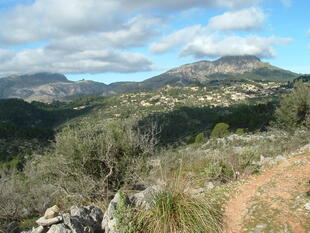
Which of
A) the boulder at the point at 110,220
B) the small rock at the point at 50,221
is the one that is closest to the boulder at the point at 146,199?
Answer: the boulder at the point at 110,220

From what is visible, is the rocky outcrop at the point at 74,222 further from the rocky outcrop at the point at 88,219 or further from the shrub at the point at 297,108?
the shrub at the point at 297,108

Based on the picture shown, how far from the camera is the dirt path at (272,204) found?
6.66 metres

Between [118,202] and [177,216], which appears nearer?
[177,216]

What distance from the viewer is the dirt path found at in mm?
6660

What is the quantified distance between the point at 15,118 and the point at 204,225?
140 metres

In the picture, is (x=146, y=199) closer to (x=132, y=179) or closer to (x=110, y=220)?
(x=110, y=220)

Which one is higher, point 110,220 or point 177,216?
point 177,216

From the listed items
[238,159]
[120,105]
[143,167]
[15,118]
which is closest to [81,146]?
[143,167]

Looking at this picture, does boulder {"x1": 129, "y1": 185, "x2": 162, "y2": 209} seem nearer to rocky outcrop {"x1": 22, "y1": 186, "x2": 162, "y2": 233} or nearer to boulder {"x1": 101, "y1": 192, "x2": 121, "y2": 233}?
rocky outcrop {"x1": 22, "y1": 186, "x2": 162, "y2": 233}

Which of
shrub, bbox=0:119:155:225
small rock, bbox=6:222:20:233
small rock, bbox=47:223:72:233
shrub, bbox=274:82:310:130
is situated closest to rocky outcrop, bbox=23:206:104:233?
small rock, bbox=47:223:72:233

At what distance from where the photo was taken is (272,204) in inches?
300

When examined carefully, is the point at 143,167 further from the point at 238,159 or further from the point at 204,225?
the point at 204,225

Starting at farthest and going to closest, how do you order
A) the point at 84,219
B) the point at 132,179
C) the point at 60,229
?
the point at 132,179
the point at 84,219
the point at 60,229

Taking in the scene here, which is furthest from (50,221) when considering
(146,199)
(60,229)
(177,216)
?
(177,216)
